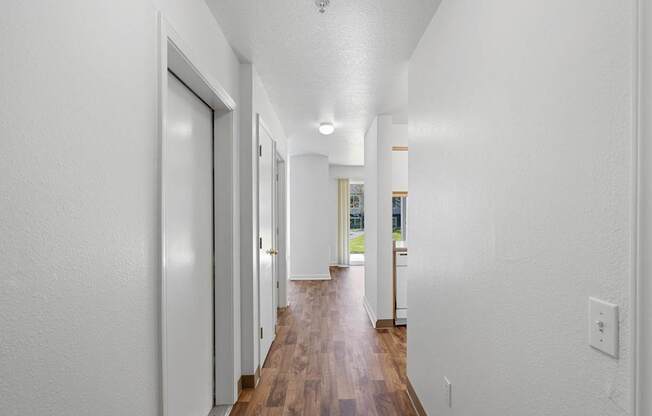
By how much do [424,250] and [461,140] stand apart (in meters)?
0.80

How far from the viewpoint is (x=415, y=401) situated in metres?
2.25

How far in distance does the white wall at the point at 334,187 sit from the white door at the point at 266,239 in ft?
15.8

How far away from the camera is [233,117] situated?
2314 mm

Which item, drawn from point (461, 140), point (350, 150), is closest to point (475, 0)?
A: point (461, 140)

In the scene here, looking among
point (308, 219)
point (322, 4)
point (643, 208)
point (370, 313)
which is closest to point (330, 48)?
point (322, 4)

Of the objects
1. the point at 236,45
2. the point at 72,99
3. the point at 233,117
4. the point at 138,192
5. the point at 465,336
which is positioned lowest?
the point at 465,336

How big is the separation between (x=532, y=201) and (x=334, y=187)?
24.0ft

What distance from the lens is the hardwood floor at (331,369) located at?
2287 mm

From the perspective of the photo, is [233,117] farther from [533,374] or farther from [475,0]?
[533,374]

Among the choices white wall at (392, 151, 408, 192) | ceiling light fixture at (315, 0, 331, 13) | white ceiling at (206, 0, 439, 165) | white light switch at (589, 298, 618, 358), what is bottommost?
white light switch at (589, 298, 618, 358)

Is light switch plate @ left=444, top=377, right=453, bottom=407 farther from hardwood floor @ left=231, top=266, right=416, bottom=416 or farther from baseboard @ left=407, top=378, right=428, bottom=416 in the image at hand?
hardwood floor @ left=231, top=266, right=416, bottom=416

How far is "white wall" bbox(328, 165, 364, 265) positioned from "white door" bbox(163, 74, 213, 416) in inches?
240

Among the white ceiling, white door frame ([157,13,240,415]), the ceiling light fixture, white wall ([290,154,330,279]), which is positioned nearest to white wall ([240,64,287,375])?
white door frame ([157,13,240,415])

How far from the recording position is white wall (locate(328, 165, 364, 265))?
27.1 ft
